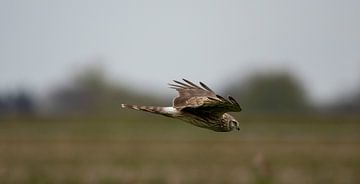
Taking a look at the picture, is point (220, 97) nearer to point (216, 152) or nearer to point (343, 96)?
point (216, 152)

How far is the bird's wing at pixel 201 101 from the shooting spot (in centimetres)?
705

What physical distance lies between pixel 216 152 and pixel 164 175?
8106 millimetres

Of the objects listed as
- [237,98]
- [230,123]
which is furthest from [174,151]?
[237,98]

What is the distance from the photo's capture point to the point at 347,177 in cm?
1514

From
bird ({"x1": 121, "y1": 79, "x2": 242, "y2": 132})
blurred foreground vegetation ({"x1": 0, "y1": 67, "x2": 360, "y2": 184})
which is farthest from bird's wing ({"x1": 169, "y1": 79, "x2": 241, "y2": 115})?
blurred foreground vegetation ({"x1": 0, "y1": 67, "x2": 360, "y2": 184})

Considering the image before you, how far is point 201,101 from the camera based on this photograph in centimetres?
730

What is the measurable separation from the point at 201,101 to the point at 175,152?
597 inches

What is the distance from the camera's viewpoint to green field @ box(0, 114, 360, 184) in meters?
14.6

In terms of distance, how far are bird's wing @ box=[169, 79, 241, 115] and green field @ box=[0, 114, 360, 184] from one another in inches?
53.4

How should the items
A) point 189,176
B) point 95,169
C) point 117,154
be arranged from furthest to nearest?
1. point 117,154
2. point 95,169
3. point 189,176

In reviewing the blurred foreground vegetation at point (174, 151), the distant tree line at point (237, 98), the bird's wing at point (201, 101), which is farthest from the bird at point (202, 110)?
the distant tree line at point (237, 98)

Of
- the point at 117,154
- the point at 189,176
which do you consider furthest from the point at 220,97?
the point at 117,154

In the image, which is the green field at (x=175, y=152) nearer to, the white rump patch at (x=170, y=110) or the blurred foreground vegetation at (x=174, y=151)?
the blurred foreground vegetation at (x=174, y=151)

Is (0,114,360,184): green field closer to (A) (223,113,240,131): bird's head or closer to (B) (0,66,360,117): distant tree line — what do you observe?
(A) (223,113,240,131): bird's head
